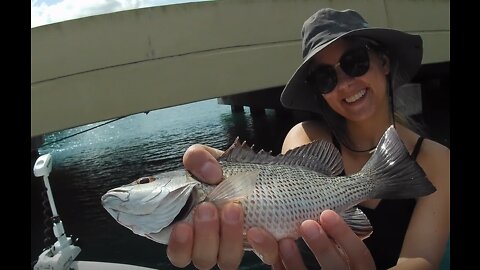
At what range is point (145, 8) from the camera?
1041 cm

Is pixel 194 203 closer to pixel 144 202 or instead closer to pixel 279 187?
pixel 144 202

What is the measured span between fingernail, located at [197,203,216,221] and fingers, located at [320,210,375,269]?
551 millimetres

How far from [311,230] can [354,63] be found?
1.05 metres

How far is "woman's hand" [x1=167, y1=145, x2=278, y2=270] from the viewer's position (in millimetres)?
2018

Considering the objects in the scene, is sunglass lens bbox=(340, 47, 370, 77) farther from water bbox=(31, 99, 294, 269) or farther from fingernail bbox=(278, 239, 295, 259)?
water bbox=(31, 99, 294, 269)

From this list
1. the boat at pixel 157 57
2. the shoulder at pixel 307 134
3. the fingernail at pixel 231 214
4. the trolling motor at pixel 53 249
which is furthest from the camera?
the boat at pixel 157 57

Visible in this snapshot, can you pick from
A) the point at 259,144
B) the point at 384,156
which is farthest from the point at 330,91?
the point at 259,144

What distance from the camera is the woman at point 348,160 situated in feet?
6.75

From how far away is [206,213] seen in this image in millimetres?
2020

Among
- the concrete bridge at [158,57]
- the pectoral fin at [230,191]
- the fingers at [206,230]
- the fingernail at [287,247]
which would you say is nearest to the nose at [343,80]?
the pectoral fin at [230,191]

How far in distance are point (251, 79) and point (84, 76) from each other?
14.4 feet

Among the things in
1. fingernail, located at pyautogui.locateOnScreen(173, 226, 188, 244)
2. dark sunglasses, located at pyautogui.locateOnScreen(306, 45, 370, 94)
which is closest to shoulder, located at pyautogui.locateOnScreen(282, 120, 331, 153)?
dark sunglasses, located at pyautogui.locateOnScreen(306, 45, 370, 94)

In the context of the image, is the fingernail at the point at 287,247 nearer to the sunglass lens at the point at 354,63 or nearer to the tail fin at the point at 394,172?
the tail fin at the point at 394,172

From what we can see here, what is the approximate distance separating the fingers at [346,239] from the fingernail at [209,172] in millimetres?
576
